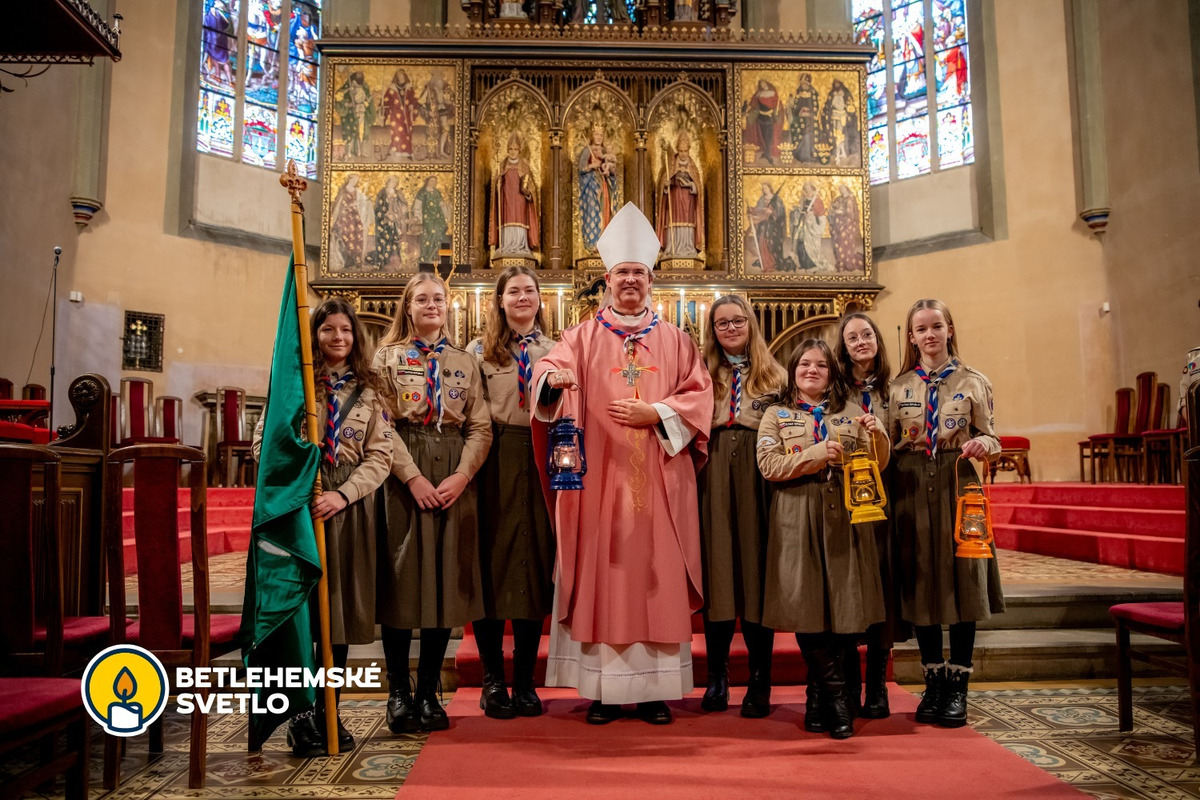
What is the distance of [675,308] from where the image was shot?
10.5 meters

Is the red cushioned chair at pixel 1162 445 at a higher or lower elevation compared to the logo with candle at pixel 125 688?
higher

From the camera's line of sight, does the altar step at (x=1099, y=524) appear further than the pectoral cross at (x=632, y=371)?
Yes

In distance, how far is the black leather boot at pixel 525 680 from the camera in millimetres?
→ 3436

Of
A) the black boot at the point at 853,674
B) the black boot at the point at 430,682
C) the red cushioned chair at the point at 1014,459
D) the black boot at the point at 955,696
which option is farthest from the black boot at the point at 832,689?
the red cushioned chair at the point at 1014,459

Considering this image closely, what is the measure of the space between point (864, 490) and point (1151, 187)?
8921 mm

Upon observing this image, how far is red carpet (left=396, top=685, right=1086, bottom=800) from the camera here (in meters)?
2.62

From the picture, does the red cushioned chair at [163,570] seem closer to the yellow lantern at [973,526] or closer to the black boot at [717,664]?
the black boot at [717,664]

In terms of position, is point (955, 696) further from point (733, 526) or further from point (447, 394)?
point (447, 394)

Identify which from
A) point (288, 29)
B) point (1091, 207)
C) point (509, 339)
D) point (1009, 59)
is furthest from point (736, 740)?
point (288, 29)

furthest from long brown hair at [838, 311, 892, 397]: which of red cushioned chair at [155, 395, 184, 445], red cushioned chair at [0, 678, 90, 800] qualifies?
red cushioned chair at [155, 395, 184, 445]

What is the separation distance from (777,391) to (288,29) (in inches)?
461

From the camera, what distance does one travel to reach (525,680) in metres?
3.50

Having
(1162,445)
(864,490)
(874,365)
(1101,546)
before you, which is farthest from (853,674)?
(1162,445)

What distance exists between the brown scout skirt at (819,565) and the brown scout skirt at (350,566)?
4.77ft
